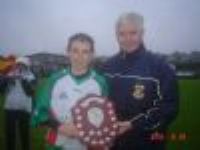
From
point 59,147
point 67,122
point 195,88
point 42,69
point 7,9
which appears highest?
point 7,9

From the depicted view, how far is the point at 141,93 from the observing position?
221 centimetres

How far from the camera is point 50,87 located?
89.3 inches

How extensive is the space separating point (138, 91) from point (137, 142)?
31cm

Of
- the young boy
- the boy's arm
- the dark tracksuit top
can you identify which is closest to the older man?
the dark tracksuit top

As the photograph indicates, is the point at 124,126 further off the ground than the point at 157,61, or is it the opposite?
the point at 157,61

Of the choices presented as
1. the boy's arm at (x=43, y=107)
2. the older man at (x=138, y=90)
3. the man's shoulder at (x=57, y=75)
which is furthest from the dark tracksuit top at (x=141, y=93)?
the boy's arm at (x=43, y=107)

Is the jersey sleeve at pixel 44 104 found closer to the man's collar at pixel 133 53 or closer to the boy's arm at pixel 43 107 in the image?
the boy's arm at pixel 43 107

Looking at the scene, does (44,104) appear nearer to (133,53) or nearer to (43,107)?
(43,107)

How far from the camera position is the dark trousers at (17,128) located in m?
2.31

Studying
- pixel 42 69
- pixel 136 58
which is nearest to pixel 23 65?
pixel 42 69

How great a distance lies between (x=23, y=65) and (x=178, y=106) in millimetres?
977

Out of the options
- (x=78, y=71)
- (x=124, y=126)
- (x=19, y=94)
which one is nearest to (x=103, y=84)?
(x=78, y=71)

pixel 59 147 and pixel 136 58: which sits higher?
pixel 136 58

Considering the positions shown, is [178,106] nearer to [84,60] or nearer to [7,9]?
[84,60]
